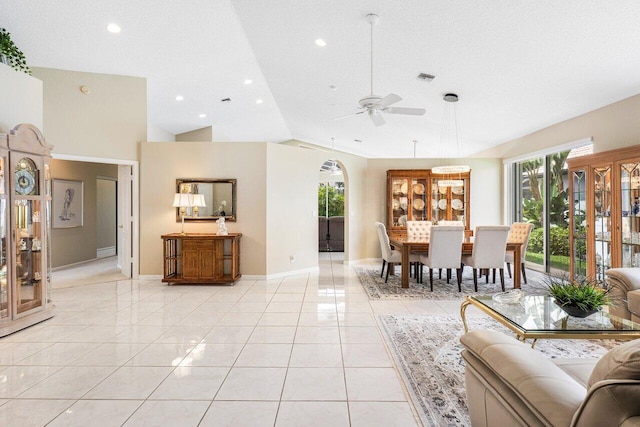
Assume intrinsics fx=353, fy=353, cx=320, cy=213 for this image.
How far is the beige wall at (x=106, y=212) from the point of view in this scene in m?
8.62

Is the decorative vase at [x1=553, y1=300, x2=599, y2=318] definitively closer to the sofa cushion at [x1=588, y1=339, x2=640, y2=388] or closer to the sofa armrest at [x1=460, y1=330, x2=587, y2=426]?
the sofa armrest at [x1=460, y1=330, x2=587, y2=426]

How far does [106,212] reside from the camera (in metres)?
8.86

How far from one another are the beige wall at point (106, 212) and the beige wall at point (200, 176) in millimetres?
3448

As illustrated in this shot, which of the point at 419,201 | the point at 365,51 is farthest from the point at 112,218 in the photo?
the point at 365,51

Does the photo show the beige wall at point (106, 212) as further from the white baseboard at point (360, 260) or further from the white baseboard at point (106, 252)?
the white baseboard at point (360, 260)

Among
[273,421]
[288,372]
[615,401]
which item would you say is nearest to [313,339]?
[288,372]

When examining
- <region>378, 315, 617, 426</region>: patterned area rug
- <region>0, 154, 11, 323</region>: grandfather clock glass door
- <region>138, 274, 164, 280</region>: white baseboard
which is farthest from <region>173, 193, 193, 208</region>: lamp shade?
<region>378, 315, 617, 426</region>: patterned area rug

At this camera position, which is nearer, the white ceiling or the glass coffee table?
the glass coffee table

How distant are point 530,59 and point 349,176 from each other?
4149 millimetres

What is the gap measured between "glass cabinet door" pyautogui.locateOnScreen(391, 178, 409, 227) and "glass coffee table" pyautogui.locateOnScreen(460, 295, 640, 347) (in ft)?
15.7

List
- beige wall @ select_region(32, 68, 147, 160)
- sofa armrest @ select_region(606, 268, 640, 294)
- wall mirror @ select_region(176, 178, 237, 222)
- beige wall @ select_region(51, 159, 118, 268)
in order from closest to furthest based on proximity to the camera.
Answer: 1. sofa armrest @ select_region(606, 268, 640, 294)
2. beige wall @ select_region(32, 68, 147, 160)
3. wall mirror @ select_region(176, 178, 237, 222)
4. beige wall @ select_region(51, 159, 118, 268)

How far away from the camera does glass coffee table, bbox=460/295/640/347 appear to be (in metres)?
2.16

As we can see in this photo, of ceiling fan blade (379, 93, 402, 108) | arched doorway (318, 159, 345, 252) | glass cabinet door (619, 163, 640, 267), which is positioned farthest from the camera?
arched doorway (318, 159, 345, 252)

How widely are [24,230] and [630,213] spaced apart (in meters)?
6.53
